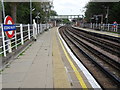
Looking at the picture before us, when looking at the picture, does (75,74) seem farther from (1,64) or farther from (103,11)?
(103,11)

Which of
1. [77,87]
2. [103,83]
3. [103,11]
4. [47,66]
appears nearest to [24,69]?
[47,66]

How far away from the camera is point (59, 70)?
5043 mm

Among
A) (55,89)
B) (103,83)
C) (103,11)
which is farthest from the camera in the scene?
(103,11)

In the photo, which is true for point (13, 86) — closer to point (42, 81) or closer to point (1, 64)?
point (42, 81)

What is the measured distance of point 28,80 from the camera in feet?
13.5

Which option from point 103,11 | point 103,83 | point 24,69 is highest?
point 103,11

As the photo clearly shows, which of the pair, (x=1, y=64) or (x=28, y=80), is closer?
(x=28, y=80)

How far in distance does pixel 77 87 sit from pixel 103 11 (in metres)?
59.7

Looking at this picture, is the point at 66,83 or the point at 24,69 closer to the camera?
the point at 66,83

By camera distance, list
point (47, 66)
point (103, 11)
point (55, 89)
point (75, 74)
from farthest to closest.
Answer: point (103, 11), point (47, 66), point (75, 74), point (55, 89)

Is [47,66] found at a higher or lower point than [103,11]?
lower

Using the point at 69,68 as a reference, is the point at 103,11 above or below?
above

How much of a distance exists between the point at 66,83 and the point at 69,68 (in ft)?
5.18

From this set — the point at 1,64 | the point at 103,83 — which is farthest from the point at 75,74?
the point at 1,64
